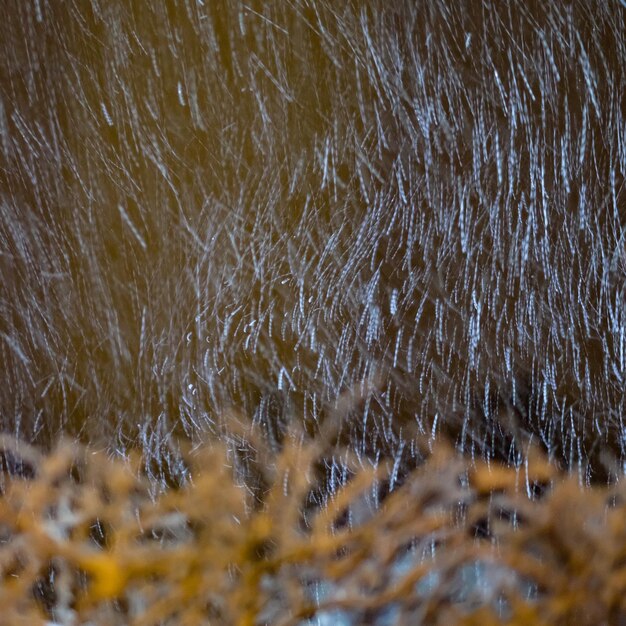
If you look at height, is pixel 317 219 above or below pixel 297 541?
above

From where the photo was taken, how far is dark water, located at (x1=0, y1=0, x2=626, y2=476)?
70cm

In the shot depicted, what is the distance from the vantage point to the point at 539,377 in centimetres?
70

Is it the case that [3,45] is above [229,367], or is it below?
above

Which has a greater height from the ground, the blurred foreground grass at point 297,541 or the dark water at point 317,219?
the dark water at point 317,219

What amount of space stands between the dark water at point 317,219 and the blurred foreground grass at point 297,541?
0.03 m

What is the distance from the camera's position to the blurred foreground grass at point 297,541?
684 millimetres

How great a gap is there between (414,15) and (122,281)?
0.33 m

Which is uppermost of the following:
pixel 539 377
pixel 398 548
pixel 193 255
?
pixel 193 255

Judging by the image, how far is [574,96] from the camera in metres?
0.70

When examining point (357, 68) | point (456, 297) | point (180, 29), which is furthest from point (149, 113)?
point (456, 297)

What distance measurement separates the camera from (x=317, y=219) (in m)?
0.71

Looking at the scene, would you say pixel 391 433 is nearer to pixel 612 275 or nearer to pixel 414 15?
pixel 612 275

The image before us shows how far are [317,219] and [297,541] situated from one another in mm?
265

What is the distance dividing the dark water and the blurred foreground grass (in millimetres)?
33
